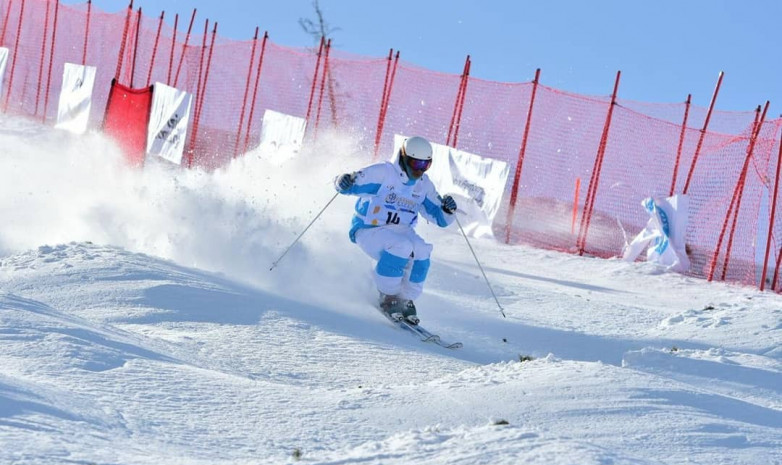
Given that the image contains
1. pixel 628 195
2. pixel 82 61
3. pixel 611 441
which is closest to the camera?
pixel 611 441

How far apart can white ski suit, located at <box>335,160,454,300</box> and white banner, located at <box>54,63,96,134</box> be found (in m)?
13.7

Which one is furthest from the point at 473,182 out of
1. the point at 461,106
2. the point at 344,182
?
the point at 344,182

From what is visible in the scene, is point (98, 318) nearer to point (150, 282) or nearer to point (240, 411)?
point (150, 282)

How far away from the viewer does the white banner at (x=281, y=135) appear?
56.7ft

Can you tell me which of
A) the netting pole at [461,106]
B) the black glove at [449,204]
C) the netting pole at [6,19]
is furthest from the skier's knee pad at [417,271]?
the netting pole at [6,19]

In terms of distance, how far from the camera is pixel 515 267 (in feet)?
42.8

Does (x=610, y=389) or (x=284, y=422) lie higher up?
(x=610, y=389)

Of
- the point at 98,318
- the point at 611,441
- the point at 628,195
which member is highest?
the point at 628,195

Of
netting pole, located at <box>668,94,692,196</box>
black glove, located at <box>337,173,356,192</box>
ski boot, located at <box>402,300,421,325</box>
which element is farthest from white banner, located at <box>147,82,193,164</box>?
ski boot, located at <box>402,300,421,325</box>

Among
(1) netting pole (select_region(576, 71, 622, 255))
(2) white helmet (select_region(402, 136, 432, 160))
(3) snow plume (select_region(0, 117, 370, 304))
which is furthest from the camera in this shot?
(1) netting pole (select_region(576, 71, 622, 255))

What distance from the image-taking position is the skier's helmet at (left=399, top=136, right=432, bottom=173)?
330 inches

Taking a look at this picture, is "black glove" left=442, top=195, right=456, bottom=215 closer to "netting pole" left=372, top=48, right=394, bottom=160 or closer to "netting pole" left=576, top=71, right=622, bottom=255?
"netting pole" left=576, top=71, right=622, bottom=255

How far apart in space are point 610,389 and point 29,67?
2236 centimetres

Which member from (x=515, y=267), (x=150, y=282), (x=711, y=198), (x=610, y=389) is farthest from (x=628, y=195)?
Answer: (x=610, y=389)
